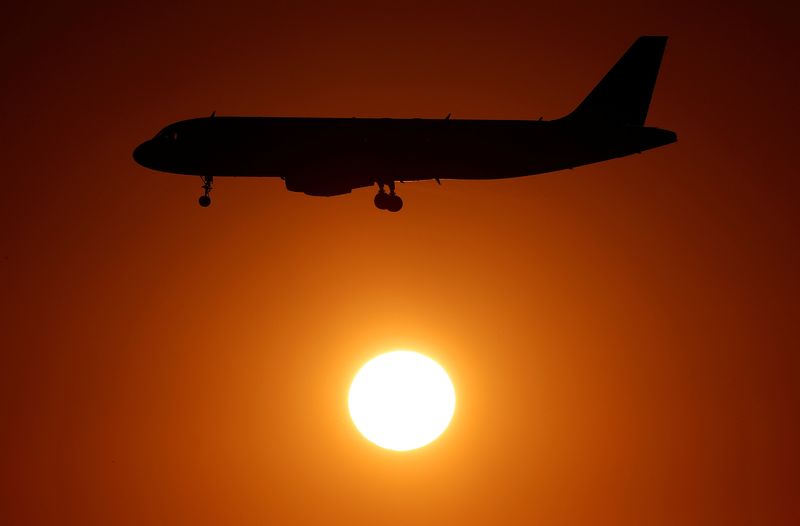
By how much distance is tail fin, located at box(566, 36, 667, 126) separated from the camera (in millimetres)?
51969

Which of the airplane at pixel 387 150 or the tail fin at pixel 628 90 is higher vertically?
the tail fin at pixel 628 90

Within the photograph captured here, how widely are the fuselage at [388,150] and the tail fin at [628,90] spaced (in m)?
3.38

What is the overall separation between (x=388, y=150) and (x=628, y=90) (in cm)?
1205

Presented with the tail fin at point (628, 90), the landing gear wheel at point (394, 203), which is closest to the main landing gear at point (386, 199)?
the landing gear wheel at point (394, 203)

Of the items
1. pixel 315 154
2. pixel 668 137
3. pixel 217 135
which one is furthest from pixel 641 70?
pixel 217 135

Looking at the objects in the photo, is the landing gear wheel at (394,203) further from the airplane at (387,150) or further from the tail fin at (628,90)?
the tail fin at (628,90)

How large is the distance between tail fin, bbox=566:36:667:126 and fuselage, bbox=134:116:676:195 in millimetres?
3376

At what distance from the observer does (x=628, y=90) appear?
171ft

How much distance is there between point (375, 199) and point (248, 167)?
562 centimetres

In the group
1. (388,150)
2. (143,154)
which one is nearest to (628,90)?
(388,150)

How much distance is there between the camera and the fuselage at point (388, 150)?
48.0 m

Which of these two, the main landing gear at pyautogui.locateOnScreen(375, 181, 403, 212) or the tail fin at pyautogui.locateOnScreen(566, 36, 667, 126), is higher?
the tail fin at pyautogui.locateOnScreen(566, 36, 667, 126)

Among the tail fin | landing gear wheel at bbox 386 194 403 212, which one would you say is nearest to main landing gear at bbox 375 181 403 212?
landing gear wheel at bbox 386 194 403 212

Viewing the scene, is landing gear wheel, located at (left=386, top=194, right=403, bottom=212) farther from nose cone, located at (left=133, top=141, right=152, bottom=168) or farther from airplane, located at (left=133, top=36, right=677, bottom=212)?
nose cone, located at (left=133, top=141, right=152, bottom=168)
